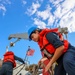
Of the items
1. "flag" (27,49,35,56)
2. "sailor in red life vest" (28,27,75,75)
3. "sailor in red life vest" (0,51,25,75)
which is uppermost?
"flag" (27,49,35,56)

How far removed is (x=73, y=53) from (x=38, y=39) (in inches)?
22.7

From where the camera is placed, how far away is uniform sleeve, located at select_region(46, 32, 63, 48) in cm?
301

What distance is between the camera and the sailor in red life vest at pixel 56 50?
2.91 meters

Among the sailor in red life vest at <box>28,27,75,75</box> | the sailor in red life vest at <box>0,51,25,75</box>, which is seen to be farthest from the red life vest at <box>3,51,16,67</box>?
the sailor in red life vest at <box>28,27,75,75</box>

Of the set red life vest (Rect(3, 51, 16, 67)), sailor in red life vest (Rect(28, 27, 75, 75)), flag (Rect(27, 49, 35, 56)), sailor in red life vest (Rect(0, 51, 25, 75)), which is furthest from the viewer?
flag (Rect(27, 49, 35, 56))

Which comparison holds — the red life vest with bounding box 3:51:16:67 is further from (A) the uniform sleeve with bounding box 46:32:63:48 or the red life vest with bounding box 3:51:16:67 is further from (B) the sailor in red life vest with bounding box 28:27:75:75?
(A) the uniform sleeve with bounding box 46:32:63:48

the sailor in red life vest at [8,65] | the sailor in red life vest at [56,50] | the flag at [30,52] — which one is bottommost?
the sailor in red life vest at [56,50]

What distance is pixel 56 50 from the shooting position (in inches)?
118

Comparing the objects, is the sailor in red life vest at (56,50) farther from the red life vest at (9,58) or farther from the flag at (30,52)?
the flag at (30,52)

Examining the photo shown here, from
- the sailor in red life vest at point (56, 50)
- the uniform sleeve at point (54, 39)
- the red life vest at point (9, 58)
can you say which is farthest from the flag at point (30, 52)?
the uniform sleeve at point (54, 39)

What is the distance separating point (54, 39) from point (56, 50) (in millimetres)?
161

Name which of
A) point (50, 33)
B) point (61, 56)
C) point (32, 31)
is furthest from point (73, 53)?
point (32, 31)

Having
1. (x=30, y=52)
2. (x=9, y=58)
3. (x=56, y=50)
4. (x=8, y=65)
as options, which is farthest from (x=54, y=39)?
(x=30, y=52)

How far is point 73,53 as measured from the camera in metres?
3.08
